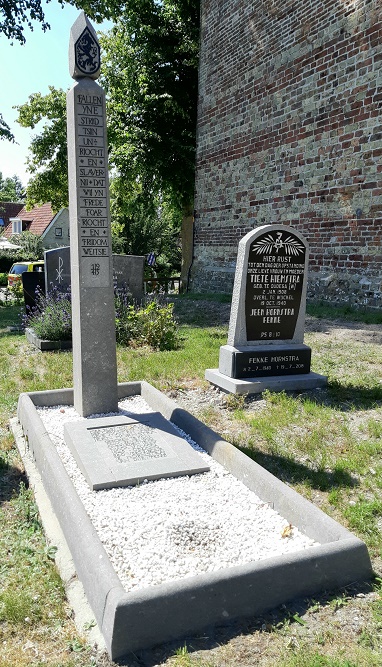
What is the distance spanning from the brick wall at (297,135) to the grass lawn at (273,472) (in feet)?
8.58

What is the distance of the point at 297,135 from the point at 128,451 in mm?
9769

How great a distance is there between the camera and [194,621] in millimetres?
2479

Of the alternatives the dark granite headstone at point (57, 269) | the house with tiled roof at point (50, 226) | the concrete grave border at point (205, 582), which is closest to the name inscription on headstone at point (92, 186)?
the concrete grave border at point (205, 582)

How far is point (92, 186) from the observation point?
15.7 feet

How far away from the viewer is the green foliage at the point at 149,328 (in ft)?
27.3

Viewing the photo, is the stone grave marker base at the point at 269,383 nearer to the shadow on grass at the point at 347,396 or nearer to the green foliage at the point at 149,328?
the shadow on grass at the point at 347,396

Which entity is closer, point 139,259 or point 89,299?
point 89,299

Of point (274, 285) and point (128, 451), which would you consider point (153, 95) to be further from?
point (128, 451)

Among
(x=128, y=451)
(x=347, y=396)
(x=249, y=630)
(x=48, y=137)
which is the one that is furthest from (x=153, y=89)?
(x=249, y=630)

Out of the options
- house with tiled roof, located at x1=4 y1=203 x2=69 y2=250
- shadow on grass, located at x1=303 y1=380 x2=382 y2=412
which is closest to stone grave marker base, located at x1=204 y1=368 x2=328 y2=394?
shadow on grass, located at x1=303 y1=380 x2=382 y2=412

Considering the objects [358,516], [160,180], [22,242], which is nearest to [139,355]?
[358,516]

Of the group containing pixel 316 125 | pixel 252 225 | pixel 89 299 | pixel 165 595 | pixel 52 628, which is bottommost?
pixel 52 628

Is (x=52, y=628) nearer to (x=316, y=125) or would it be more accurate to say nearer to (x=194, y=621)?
(x=194, y=621)

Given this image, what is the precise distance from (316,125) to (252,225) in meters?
3.12
